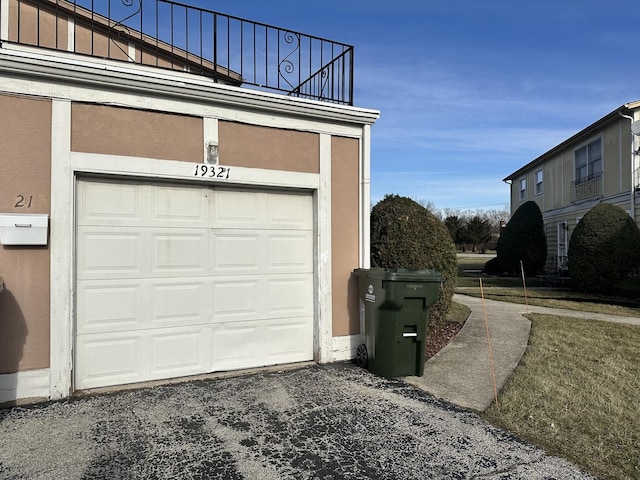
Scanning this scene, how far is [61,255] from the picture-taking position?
14.1ft

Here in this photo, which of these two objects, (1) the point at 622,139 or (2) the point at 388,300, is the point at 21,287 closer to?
(2) the point at 388,300

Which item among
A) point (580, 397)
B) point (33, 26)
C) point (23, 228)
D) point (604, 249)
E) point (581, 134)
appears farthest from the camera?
point (581, 134)

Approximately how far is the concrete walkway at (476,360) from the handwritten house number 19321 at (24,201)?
4327mm

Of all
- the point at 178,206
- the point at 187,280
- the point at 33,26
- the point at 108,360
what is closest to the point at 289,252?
the point at 187,280

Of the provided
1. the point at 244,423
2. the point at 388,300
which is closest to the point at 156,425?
the point at 244,423

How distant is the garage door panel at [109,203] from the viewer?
4.52m

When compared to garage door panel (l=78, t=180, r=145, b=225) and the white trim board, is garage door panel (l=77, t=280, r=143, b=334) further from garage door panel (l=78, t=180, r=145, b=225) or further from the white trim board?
garage door panel (l=78, t=180, r=145, b=225)

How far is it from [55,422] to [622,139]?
55.6 feet

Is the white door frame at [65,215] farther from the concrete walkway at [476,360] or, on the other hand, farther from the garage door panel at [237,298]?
the concrete walkway at [476,360]

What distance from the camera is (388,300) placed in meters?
4.89

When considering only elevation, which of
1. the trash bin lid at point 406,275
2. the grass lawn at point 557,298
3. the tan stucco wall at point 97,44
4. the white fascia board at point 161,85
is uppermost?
the tan stucco wall at point 97,44

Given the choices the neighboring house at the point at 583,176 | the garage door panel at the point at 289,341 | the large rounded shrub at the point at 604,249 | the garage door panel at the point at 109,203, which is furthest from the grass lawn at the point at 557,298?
the garage door panel at the point at 109,203

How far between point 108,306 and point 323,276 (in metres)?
2.45

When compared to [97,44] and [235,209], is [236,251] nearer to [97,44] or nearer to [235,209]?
[235,209]
